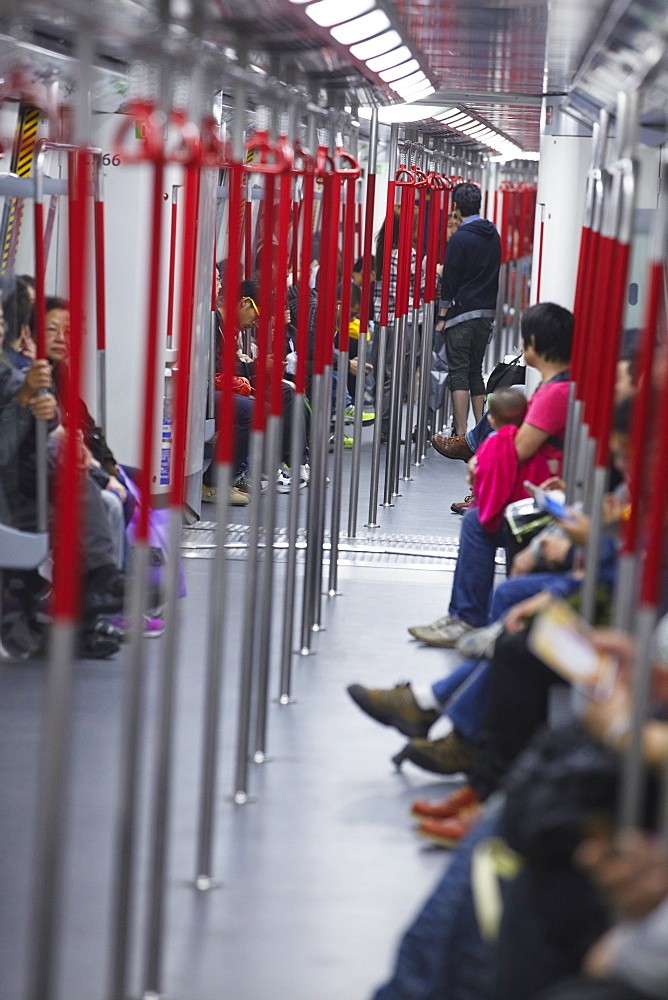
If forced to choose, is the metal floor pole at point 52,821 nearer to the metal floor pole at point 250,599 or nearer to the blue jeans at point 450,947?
the blue jeans at point 450,947

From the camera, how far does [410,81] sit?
602cm

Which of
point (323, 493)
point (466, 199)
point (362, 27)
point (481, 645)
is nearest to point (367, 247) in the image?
point (323, 493)

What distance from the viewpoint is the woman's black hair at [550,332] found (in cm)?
522

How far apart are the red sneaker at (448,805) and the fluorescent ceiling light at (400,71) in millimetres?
2809

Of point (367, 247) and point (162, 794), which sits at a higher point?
point (367, 247)

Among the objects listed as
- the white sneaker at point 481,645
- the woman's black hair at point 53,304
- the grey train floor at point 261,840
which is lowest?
the grey train floor at point 261,840

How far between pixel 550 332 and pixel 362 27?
5.08 feet

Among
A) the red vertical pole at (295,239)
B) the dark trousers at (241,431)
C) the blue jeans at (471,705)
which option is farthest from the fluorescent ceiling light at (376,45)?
the dark trousers at (241,431)

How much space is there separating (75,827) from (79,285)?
6.29 ft

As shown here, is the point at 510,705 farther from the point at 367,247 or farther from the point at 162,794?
the point at 367,247

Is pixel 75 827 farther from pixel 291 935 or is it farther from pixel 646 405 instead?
pixel 646 405

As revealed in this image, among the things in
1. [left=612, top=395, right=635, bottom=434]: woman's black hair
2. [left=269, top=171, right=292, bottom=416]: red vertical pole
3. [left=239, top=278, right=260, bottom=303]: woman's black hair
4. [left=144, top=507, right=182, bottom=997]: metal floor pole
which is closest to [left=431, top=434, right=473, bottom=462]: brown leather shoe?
[left=239, top=278, right=260, bottom=303]: woman's black hair

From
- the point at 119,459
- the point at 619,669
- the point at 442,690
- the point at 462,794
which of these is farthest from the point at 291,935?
the point at 119,459

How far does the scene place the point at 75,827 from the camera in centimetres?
374
